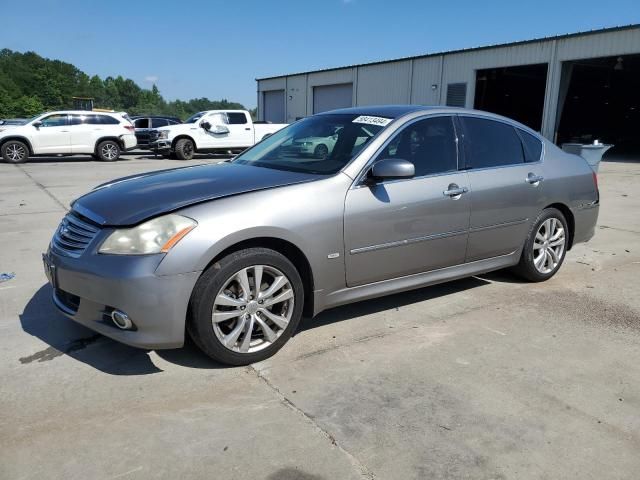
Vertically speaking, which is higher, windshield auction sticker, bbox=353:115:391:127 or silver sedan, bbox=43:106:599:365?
windshield auction sticker, bbox=353:115:391:127

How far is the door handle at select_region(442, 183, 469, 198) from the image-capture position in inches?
166

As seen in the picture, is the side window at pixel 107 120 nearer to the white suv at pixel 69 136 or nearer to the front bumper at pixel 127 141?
the white suv at pixel 69 136

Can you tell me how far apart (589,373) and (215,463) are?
2.38 meters

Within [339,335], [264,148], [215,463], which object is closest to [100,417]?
[215,463]

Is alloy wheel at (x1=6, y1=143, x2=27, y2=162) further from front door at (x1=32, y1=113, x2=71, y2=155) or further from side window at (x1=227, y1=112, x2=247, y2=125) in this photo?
side window at (x1=227, y1=112, x2=247, y2=125)

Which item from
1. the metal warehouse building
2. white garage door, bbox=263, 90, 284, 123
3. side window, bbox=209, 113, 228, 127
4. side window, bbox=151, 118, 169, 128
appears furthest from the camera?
white garage door, bbox=263, 90, 284, 123

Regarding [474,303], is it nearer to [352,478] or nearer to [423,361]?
[423,361]

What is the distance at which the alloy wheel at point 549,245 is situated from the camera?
513cm

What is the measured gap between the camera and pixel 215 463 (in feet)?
8.11

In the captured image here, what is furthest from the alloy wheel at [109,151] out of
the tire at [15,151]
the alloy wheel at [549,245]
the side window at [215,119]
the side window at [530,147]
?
the alloy wheel at [549,245]

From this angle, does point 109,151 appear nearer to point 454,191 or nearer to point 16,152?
point 16,152

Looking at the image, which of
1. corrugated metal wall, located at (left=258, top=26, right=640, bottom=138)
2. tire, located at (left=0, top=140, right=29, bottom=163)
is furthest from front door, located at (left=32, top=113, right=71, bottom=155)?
corrugated metal wall, located at (left=258, top=26, right=640, bottom=138)

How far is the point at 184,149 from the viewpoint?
19.5m

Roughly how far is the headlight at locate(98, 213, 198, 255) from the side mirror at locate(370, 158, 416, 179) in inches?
51.5
